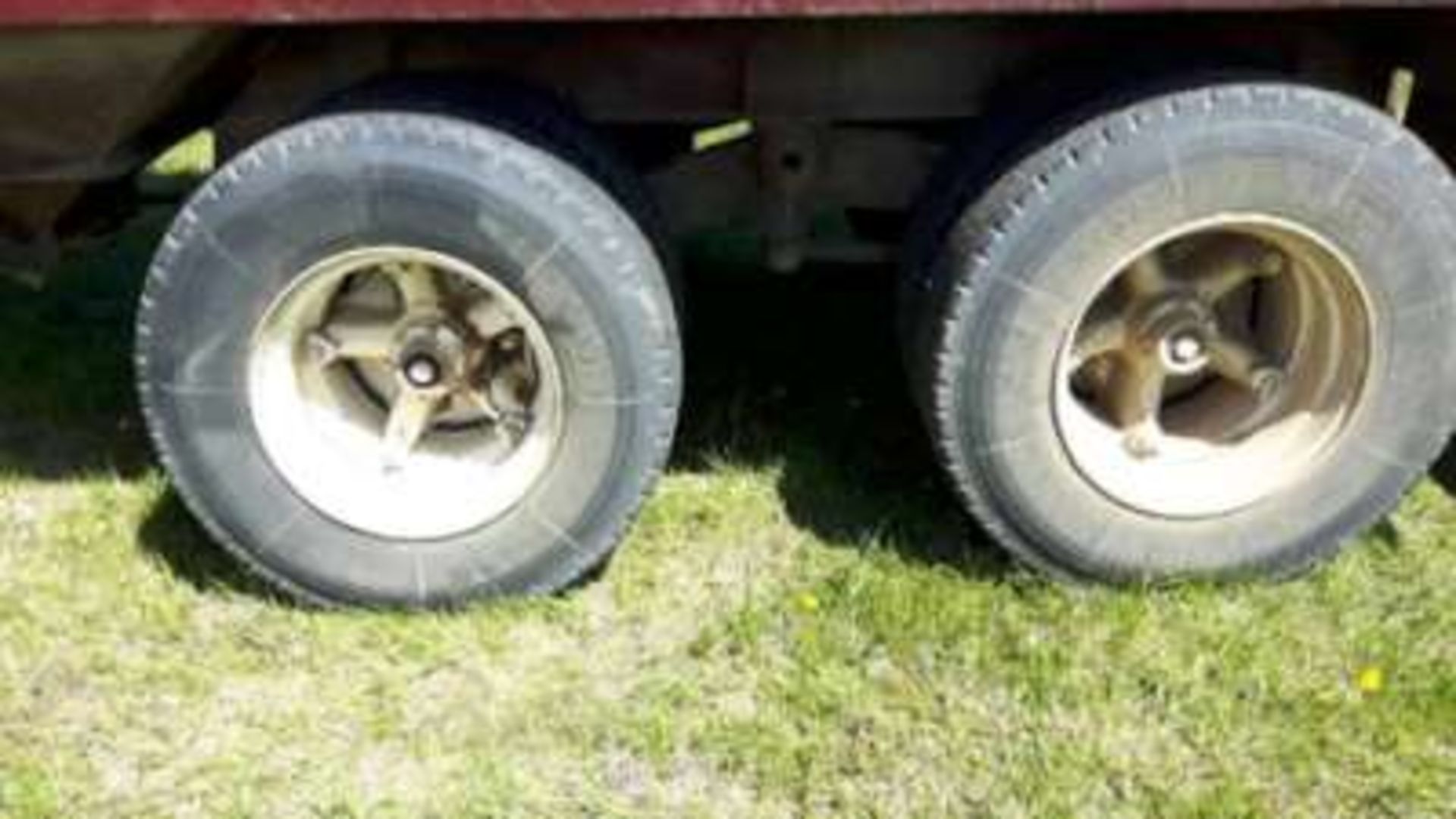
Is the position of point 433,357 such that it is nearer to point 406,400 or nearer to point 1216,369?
point 406,400

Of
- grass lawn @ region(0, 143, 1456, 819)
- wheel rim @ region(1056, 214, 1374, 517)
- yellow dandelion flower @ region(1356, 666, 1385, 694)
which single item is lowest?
grass lawn @ region(0, 143, 1456, 819)

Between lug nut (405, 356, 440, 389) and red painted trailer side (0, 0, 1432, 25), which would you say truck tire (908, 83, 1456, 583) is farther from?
lug nut (405, 356, 440, 389)

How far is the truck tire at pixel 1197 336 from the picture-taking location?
314 cm

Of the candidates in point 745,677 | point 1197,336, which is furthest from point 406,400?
point 1197,336

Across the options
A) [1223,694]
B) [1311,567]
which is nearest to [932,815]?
[1223,694]

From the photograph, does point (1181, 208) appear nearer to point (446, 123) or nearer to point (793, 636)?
point (793, 636)

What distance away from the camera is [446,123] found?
315cm

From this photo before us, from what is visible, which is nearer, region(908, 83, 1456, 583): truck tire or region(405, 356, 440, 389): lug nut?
region(908, 83, 1456, 583): truck tire

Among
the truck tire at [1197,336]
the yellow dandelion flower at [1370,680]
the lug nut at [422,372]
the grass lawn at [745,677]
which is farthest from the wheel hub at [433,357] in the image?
the yellow dandelion flower at [1370,680]

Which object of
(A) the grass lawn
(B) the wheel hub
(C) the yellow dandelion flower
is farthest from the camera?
(B) the wheel hub

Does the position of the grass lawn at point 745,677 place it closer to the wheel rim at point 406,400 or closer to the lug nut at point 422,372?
the wheel rim at point 406,400

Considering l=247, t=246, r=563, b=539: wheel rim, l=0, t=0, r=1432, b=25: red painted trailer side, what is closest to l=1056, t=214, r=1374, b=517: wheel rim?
l=0, t=0, r=1432, b=25: red painted trailer side

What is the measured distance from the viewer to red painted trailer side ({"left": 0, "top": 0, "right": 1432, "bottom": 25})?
2916 millimetres

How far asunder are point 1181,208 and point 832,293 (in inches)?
66.0
